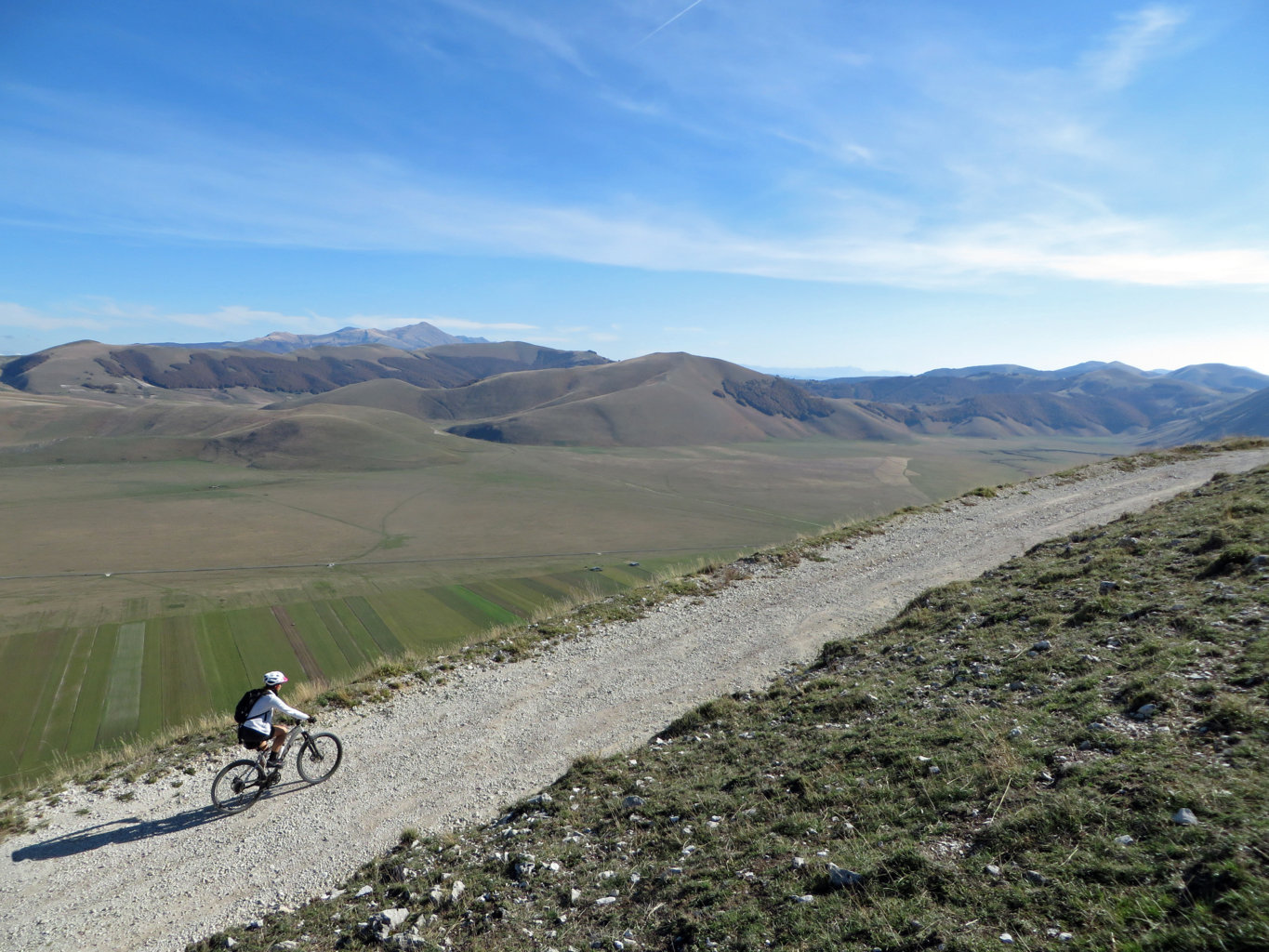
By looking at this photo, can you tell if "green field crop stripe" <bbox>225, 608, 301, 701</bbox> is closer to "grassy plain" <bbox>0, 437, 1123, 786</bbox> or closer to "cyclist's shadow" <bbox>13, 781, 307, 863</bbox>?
"grassy plain" <bbox>0, 437, 1123, 786</bbox>

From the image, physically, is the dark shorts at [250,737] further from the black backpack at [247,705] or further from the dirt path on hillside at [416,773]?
the dirt path on hillside at [416,773]

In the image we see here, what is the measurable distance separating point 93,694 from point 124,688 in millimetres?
1515

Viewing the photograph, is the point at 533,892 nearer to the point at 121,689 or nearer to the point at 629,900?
the point at 629,900

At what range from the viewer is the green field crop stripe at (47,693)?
100ft

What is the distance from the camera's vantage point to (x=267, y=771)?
11000mm

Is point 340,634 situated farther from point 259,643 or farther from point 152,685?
point 152,685

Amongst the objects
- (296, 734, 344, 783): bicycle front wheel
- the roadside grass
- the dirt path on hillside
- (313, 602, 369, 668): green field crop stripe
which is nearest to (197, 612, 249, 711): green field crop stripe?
(313, 602, 369, 668): green field crop stripe

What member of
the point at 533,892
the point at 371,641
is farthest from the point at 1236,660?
the point at 371,641

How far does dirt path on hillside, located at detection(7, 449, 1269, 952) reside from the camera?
859 centimetres

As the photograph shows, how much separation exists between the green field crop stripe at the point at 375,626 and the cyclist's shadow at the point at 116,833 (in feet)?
124

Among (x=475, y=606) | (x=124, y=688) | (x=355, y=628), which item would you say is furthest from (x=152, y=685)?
(x=475, y=606)

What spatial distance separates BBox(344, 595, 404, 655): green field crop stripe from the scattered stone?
150ft

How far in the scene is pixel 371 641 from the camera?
5084cm

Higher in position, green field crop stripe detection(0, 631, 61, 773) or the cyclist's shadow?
the cyclist's shadow
